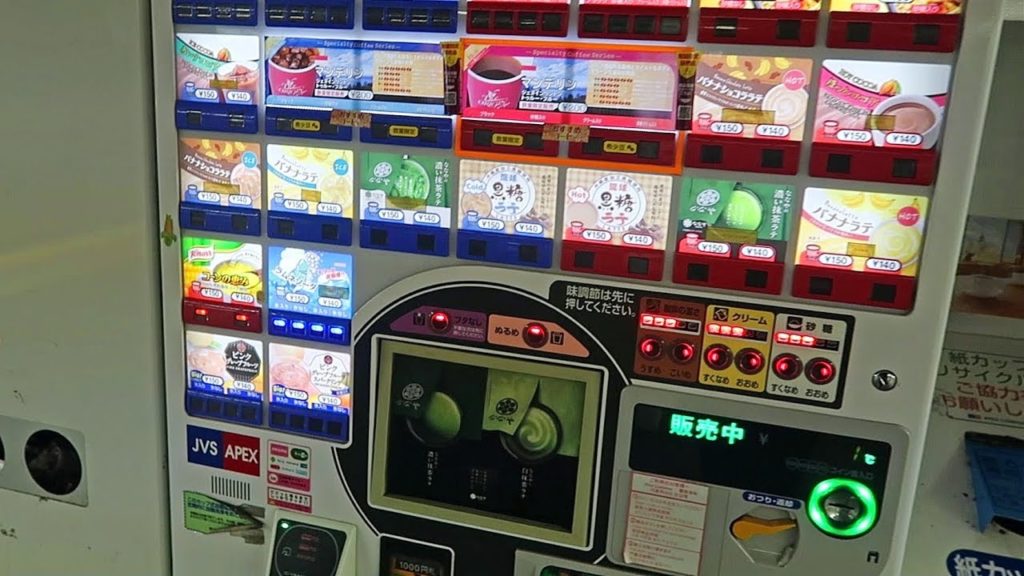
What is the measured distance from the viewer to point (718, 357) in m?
1.26

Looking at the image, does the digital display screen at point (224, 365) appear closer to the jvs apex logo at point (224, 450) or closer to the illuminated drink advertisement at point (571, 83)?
the jvs apex logo at point (224, 450)

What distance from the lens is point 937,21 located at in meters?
1.09

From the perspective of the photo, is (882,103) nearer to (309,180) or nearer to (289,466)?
(309,180)

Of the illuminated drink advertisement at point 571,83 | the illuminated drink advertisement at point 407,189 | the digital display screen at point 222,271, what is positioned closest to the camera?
the illuminated drink advertisement at point 571,83

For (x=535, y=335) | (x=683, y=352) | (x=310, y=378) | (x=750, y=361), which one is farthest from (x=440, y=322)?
(x=750, y=361)

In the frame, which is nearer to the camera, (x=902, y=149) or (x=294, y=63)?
(x=902, y=149)

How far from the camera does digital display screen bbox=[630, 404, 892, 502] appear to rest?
4.04 ft

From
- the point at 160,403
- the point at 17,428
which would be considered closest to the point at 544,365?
the point at 160,403

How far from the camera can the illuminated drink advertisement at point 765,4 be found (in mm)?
1133

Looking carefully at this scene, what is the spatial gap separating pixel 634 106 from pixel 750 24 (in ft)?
0.65

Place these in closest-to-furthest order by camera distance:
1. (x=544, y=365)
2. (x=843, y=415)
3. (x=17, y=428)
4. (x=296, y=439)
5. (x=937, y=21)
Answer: (x=937, y=21), (x=843, y=415), (x=544, y=365), (x=296, y=439), (x=17, y=428)

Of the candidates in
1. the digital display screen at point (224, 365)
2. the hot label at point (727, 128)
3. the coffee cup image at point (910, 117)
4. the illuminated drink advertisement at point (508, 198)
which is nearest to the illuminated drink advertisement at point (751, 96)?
the hot label at point (727, 128)

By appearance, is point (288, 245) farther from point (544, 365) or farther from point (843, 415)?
point (843, 415)

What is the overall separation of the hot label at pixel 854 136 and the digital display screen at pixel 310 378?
0.88 m
